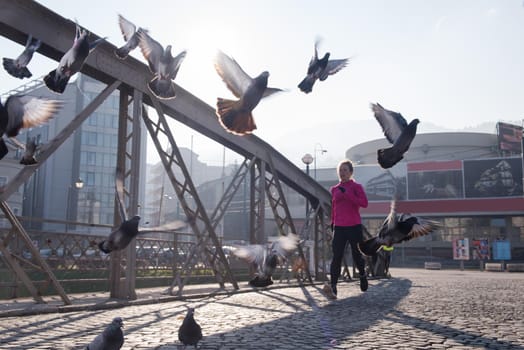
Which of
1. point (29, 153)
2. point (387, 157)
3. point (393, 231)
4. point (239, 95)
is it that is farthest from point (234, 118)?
point (393, 231)

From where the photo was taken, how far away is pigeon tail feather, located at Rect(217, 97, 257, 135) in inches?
217

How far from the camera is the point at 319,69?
6.15 metres

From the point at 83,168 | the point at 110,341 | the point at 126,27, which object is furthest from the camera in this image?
the point at 83,168

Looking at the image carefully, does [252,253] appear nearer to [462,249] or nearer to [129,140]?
[129,140]

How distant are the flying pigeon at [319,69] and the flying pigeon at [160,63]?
152 cm

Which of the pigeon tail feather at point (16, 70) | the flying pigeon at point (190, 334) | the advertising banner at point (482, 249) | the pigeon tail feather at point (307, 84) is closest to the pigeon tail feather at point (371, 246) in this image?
the pigeon tail feather at point (307, 84)

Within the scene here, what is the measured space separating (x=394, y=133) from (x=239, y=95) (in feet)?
6.41

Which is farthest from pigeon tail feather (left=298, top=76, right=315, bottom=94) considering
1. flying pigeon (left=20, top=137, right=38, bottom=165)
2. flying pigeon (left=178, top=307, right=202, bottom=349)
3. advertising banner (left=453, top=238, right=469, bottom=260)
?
advertising banner (left=453, top=238, right=469, bottom=260)

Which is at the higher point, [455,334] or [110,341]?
A: [110,341]

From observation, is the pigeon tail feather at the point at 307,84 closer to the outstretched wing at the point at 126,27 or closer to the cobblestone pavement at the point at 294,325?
the outstretched wing at the point at 126,27

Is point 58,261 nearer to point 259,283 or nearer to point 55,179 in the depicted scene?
point 259,283

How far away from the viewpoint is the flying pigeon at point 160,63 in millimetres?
5828

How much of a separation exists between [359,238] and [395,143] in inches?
105

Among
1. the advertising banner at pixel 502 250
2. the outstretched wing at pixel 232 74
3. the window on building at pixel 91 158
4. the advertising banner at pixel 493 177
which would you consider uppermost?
the window on building at pixel 91 158
